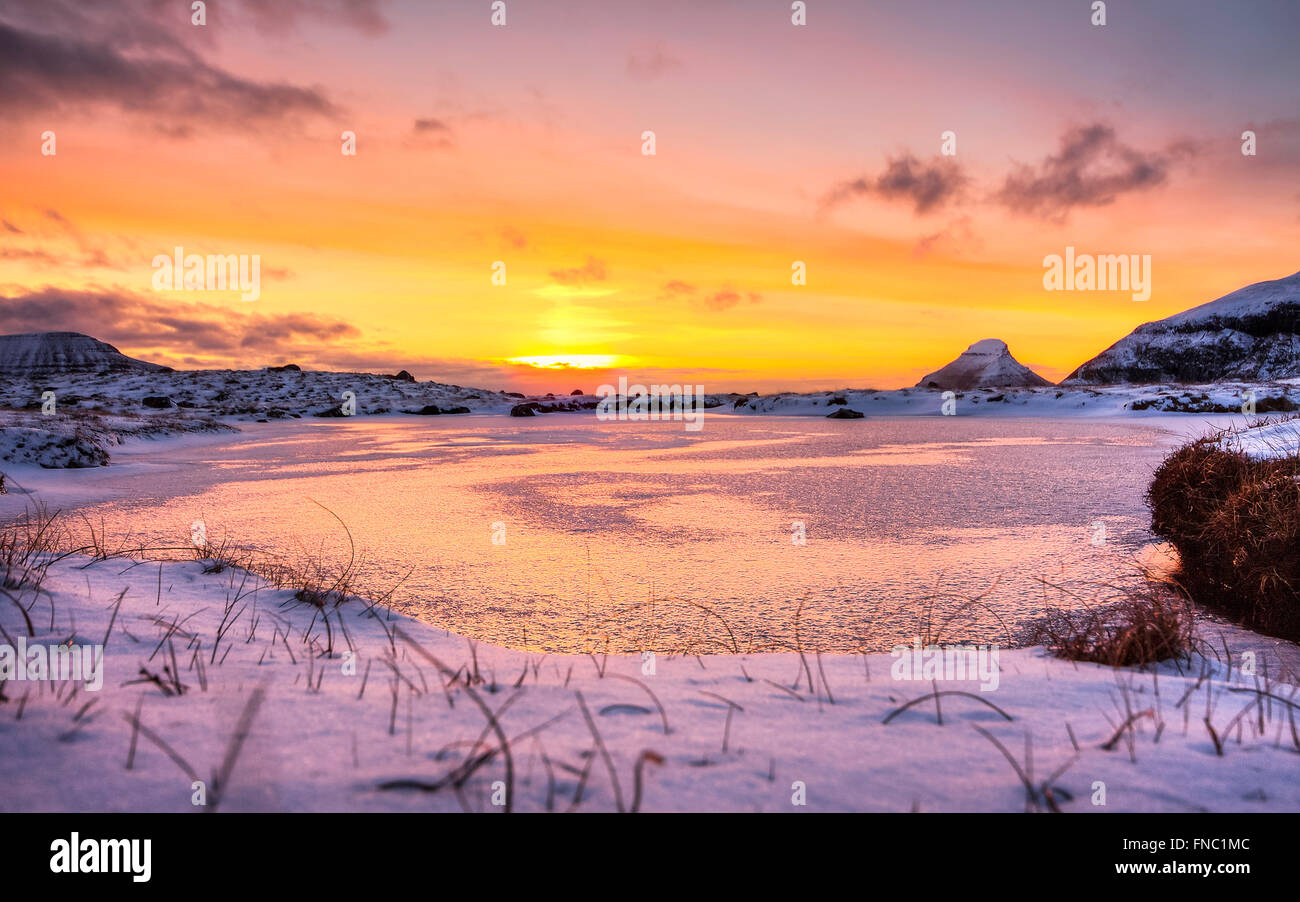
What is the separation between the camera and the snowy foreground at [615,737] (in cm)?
142

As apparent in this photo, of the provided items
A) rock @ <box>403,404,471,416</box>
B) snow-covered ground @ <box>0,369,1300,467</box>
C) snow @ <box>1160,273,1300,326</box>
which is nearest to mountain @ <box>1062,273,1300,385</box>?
snow @ <box>1160,273,1300,326</box>

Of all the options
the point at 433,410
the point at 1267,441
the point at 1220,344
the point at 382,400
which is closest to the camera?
the point at 1267,441

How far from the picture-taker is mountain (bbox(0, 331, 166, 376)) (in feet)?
272

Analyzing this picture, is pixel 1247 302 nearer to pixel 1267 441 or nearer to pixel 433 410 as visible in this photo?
pixel 433 410

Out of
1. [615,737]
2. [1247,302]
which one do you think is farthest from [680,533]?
[1247,302]

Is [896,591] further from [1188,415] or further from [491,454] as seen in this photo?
[1188,415]

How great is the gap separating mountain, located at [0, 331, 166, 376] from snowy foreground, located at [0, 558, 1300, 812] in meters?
98.2

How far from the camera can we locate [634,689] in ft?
7.25

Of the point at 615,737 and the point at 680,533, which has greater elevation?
the point at 615,737

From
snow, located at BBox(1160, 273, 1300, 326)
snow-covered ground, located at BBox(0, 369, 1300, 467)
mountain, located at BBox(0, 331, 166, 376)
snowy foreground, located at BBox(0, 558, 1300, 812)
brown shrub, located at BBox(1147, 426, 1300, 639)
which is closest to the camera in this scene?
snowy foreground, located at BBox(0, 558, 1300, 812)

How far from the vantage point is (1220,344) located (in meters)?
54.5

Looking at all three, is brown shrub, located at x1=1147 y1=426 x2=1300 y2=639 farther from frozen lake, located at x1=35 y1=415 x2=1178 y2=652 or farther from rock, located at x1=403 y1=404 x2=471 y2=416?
rock, located at x1=403 y1=404 x2=471 y2=416

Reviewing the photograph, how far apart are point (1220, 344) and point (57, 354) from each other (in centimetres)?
13000
